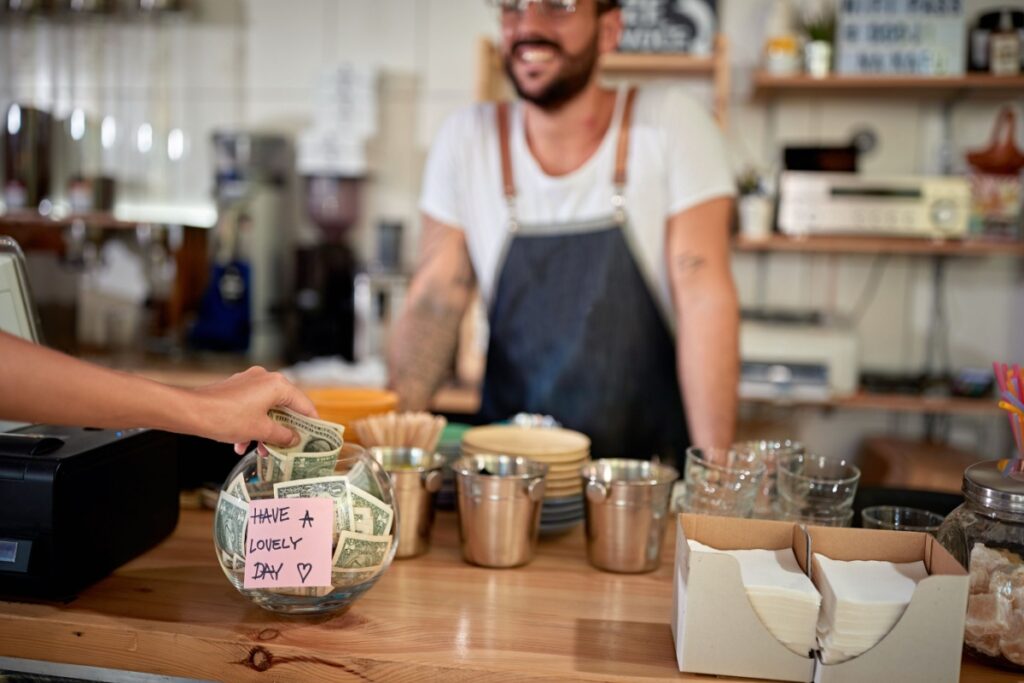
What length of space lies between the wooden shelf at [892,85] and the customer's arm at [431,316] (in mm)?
1692

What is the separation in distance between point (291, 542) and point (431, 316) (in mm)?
1239

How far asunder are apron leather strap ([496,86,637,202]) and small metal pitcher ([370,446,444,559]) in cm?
102

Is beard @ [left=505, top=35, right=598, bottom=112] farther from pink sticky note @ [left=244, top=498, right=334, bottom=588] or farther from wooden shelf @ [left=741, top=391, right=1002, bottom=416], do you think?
wooden shelf @ [left=741, top=391, right=1002, bottom=416]

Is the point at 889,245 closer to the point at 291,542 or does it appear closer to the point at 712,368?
the point at 712,368

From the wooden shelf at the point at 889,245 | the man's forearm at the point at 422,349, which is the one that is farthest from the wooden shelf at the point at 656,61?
the man's forearm at the point at 422,349

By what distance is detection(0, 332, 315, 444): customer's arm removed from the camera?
0.87 m

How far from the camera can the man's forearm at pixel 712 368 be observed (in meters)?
2.01

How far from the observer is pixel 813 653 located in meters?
0.95

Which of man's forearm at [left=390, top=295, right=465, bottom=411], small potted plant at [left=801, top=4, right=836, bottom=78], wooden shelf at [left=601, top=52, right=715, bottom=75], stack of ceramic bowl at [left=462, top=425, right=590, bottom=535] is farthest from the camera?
wooden shelf at [left=601, top=52, right=715, bottom=75]

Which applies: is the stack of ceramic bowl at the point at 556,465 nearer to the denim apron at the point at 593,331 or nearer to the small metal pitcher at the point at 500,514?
the small metal pitcher at the point at 500,514

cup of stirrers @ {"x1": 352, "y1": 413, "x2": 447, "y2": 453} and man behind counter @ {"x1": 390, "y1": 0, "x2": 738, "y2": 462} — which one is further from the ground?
man behind counter @ {"x1": 390, "y1": 0, "x2": 738, "y2": 462}

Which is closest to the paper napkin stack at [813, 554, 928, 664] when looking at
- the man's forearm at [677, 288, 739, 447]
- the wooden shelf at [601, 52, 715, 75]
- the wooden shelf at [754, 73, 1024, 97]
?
the man's forearm at [677, 288, 739, 447]

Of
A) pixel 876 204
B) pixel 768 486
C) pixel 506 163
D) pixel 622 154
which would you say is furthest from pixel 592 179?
pixel 876 204

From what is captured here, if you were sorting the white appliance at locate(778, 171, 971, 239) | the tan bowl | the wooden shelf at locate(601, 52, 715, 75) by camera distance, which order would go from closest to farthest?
the tan bowl < the white appliance at locate(778, 171, 971, 239) < the wooden shelf at locate(601, 52, 715, 75)
